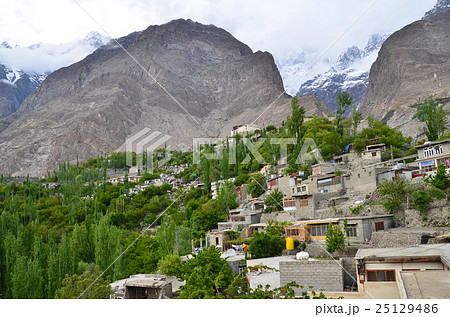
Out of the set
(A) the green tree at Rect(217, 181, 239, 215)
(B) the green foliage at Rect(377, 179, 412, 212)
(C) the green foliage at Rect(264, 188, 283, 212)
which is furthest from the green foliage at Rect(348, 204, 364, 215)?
(A) the green tree at Rect(217, 181, 239, 215)

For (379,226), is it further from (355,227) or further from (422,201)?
(422,201)

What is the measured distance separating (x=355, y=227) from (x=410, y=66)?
59.5 metres

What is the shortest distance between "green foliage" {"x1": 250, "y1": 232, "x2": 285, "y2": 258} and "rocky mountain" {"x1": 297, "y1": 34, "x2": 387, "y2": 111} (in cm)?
10193

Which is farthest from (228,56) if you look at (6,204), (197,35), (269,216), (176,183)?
(269,216)

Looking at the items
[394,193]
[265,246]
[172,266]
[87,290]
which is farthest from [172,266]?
Result: [394,193]

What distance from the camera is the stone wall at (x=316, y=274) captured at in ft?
19.5

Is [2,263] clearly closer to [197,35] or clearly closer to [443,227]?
[443,227]

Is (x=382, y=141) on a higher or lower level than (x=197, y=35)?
lower

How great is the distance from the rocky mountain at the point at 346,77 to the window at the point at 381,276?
349ft

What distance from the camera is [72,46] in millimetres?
107875

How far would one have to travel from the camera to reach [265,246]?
10.2 m

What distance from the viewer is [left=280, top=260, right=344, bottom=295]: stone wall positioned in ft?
19.5

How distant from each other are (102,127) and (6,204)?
174 ft

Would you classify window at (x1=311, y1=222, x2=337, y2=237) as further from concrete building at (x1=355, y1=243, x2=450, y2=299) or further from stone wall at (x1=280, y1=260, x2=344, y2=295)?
concrete building at (x1=355, y1=243, x2=450, y2=299)
